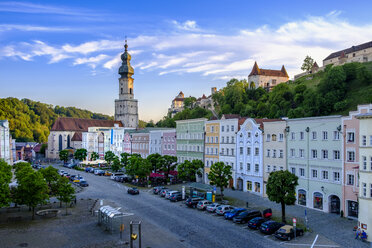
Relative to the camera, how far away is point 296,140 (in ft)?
138

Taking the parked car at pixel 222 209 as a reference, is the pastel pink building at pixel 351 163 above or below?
above

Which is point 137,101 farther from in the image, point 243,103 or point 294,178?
point 294,178

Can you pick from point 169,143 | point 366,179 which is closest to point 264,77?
point 169,143

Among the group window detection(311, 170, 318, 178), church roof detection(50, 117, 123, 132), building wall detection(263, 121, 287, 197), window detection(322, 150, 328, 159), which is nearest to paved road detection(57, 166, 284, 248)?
window detection(311, 170, 318, 178)

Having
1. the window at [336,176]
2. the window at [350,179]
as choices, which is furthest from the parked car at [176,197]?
the window at [350,179]

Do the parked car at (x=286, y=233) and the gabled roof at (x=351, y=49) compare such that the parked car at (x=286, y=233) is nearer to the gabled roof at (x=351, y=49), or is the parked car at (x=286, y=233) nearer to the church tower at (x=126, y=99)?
the church tower at (x=126, y=99)

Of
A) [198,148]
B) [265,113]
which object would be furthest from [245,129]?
[265,113]

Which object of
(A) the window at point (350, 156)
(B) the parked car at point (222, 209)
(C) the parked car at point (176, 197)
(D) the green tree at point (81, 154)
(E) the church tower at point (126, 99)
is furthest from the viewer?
(E) the church tower at point (126, 99)

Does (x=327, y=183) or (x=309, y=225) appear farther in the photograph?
(x=327, y=183)

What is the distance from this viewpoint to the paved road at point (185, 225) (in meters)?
27.3

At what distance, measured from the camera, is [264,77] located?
15100cm

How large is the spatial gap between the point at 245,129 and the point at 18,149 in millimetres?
97945

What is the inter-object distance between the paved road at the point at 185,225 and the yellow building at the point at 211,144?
47.3ft

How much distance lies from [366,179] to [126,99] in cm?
12200
